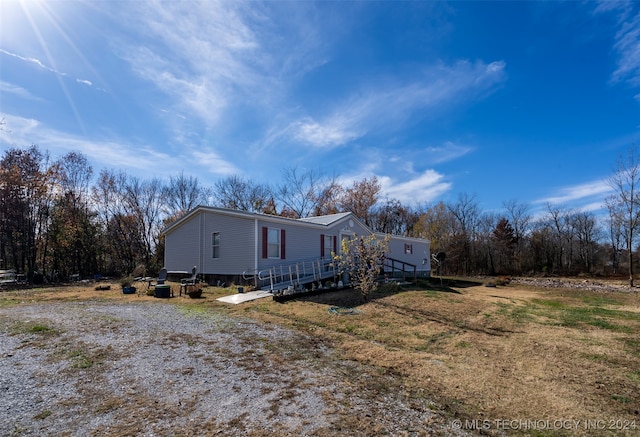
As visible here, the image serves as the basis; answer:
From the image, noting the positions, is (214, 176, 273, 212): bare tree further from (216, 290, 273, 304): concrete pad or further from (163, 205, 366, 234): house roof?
(216, 290, 273, 304): concrete pad

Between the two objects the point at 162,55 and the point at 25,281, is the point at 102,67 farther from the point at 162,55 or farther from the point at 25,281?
the point at 25,281

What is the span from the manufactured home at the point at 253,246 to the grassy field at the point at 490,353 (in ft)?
9.72

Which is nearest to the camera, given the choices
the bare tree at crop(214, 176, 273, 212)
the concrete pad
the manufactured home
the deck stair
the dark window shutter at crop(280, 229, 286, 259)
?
the concrete pad

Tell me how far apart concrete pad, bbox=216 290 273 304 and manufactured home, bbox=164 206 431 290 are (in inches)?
23.5

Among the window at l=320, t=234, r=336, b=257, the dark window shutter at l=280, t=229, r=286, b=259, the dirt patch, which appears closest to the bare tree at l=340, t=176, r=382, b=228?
the window at l=320, t=234, r=336, b=257

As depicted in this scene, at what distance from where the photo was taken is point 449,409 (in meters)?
3.55

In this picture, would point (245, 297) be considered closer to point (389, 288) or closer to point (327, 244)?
point (389, 288)

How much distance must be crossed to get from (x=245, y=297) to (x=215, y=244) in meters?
5.03

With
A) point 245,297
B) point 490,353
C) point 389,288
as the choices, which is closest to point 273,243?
point 245,297

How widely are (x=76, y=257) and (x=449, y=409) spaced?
26.5 meters

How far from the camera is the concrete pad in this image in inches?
407

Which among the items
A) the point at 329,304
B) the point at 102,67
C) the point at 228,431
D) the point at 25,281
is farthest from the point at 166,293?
the point at 25,281

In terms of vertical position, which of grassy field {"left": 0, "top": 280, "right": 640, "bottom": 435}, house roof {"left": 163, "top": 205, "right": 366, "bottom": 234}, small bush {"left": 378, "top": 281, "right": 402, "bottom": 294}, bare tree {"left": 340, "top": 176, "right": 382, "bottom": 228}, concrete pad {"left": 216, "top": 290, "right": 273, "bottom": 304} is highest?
bare tree {"left": 340, "top": 176, "right": 382, "bottom": 228}

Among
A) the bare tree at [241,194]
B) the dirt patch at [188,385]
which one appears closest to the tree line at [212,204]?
the bare tree at [241,194]
